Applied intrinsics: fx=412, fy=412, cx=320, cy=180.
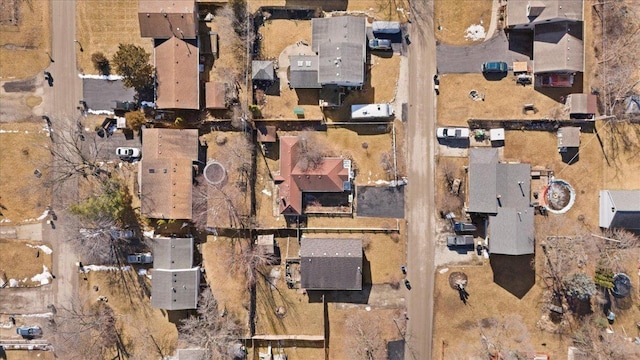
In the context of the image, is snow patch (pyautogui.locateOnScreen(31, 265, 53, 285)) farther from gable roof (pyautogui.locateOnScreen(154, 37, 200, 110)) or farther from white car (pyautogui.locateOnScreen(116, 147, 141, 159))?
gable roof (pyautogui.locateOnScreen(154, 37, 200, 110))

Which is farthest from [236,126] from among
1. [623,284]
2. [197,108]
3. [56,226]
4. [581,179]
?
[623,284]

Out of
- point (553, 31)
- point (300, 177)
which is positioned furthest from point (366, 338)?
point (553, 31)

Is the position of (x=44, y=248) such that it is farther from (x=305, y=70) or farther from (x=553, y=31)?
(x=553, y=31)

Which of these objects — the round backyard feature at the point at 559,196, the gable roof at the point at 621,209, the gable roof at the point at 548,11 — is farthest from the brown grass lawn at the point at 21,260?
the gable roof at the point at 621,209

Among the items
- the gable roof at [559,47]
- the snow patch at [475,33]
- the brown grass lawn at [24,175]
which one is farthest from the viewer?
the brown grass lawn at [24,175]

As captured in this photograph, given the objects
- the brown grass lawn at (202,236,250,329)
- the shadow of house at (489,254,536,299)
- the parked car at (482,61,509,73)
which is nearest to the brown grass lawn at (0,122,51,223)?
the brown grass lawn at (202,236,250,329)

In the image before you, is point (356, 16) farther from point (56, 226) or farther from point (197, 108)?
point (56, 226)

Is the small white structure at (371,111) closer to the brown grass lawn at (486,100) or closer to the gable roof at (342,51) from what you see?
the gable roof at (342,51)
